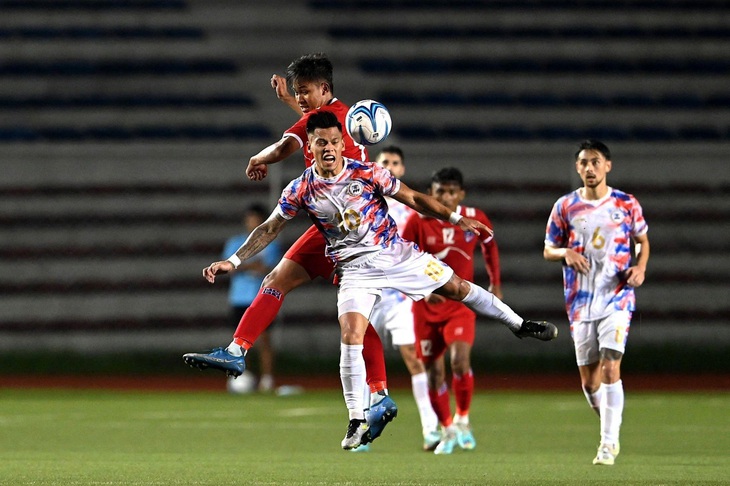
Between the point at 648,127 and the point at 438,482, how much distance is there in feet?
46.0

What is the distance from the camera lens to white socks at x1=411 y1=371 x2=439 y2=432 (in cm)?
884

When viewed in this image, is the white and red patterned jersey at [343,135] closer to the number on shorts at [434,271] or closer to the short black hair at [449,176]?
the number on shorts at [434,271]

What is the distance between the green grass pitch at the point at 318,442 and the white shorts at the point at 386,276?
92 cm

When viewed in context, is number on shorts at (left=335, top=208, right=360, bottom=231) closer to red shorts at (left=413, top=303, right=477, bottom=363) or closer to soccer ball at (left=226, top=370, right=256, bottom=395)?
red shorts at (left=413, top=303, right=477, bottom=363)

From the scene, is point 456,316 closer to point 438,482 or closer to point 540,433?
point 540,433

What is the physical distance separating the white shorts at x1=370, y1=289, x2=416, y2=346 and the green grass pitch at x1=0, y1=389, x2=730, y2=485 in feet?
2.50

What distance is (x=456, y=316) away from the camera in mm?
9188

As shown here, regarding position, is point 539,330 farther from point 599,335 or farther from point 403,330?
point 403,330

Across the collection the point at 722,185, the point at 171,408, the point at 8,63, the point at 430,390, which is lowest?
the point at 171,408

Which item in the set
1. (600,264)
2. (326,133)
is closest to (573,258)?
(600,264)

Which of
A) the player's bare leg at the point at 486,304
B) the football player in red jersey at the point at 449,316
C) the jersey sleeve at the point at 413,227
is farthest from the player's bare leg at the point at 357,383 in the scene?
the jersey sleeve at the point at 413,227

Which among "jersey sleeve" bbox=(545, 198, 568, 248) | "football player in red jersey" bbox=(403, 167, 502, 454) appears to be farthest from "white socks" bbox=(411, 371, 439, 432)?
"jersey sleeve" bbox=(545, 198, 568, 248)

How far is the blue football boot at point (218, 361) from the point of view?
6.50 metres

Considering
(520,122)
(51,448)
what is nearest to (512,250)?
(520,122)
